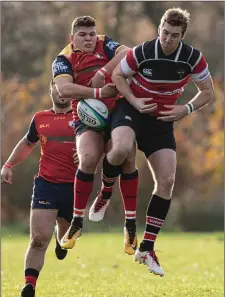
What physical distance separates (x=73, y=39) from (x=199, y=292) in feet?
13.4

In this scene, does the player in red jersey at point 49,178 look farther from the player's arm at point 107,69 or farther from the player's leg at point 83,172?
the player's arm at point 107,69

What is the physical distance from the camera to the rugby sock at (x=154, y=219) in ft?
Result: 30.5

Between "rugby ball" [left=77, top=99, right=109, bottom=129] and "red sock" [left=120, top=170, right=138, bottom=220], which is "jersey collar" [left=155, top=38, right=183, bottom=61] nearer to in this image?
"rugby ball" [left=77, top=99, right=109, bottom=129]

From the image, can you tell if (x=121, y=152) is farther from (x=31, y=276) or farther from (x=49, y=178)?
(x=31, y=276)

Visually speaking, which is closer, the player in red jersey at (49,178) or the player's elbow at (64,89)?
the player's elbow at (64,89)

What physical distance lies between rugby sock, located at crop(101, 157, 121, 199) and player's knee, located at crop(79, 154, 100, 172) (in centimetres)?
20

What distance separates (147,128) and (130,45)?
30594 mm

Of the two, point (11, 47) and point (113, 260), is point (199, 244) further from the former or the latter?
point (11, 47)

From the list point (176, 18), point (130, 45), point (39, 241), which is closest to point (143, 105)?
point (176, 18)

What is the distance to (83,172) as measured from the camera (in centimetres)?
920

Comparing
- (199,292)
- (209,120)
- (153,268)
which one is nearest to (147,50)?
(153,268)

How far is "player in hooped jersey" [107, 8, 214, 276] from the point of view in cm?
881

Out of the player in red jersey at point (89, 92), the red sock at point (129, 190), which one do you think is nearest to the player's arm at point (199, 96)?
the player in red jersey at point (89, 92)

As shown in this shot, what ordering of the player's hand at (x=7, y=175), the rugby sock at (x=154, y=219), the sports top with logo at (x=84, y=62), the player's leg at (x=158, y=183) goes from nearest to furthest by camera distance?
the player's leg at (x=158, y=183) → the sports top with logo at (x=84, y=62) → the rugby sock at (x=154, y=219) → the player's hand at (x=7, y=175)
